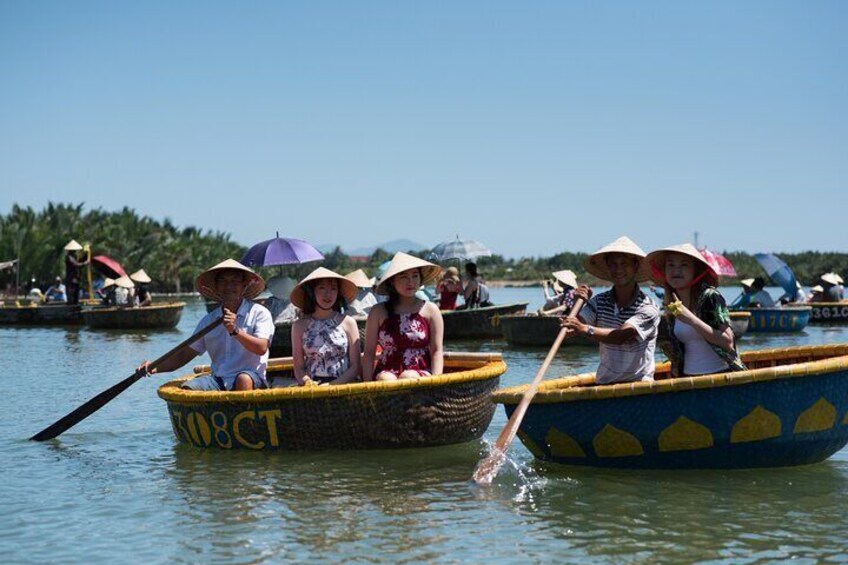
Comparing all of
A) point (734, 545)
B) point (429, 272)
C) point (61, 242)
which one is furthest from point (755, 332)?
point (61, 242)

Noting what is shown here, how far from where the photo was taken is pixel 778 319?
24.2 metres

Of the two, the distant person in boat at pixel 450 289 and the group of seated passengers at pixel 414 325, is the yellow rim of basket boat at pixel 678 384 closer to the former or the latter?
the group of seated passengers at pixel 414 325

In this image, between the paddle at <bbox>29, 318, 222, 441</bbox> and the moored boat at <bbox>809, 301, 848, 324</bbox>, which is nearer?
the paddle at <bbox>29, 318, 222, 441</bbox>

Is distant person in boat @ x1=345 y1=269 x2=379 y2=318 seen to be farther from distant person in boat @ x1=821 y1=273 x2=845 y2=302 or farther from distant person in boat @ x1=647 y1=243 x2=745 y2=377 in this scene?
distant person in boat @ x1=821 y1=273 x2=845 y2=302

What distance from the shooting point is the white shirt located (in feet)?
28.0

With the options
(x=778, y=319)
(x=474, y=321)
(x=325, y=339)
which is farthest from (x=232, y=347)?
(x=778, y=319)

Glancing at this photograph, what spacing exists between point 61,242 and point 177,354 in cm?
4236

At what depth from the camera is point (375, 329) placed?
8359 mm

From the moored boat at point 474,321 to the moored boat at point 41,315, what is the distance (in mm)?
13320

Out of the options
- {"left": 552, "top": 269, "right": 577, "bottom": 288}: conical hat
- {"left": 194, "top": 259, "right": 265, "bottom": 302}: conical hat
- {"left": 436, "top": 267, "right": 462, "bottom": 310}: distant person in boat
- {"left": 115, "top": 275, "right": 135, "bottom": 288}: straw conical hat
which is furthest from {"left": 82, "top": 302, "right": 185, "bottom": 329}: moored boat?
{"left": 194, "top": 259, "right": 265, "bottom": 302}: conical hat

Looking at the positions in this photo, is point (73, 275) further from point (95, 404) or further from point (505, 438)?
point (505, 438)

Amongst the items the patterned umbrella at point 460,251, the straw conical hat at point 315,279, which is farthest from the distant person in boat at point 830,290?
the straw conical hat at point 315,279

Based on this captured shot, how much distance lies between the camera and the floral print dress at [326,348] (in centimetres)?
865

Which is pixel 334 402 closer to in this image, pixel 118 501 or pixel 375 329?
pixel 375 329
